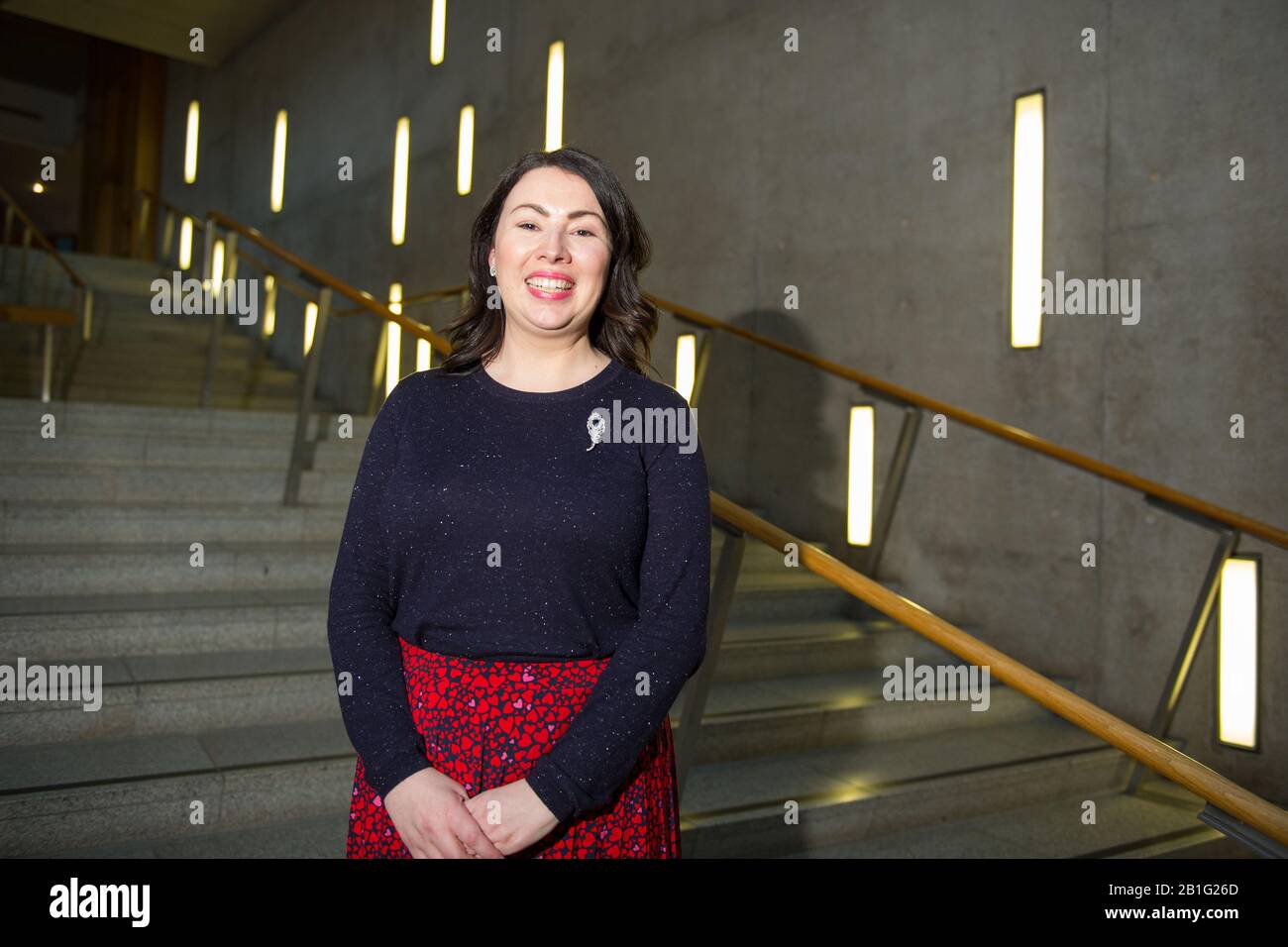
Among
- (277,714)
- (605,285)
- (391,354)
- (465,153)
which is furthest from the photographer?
(465,153)

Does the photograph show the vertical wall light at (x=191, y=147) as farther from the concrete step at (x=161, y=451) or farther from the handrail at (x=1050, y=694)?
the handrail at (x=1050, y=694)

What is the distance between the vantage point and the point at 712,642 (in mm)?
2039

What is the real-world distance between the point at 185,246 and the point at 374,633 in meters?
10.8

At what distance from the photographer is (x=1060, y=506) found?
376 centimetres

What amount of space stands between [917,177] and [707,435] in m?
1.66

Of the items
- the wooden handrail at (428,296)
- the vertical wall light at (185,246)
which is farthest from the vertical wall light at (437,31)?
the vertical wall light at (185,246)

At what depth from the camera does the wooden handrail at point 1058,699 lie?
4.00 feet

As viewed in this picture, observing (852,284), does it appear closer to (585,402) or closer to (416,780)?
(585,402)

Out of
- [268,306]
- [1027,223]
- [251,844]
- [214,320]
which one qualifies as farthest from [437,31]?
[251,844]

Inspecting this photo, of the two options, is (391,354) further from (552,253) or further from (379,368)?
(552,253)

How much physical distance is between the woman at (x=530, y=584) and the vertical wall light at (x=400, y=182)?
7093 millimetres

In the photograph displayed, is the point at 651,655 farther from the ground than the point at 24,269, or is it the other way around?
the point at 24,269

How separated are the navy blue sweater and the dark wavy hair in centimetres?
14
